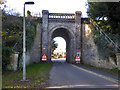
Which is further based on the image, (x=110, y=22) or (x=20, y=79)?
(x=110, y=22)

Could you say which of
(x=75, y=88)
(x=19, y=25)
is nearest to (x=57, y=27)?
(x=19, y=25)

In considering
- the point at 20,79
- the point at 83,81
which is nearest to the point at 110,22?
the point at 83,81

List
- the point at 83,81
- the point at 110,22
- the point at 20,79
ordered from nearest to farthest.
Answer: the point at 83,81, the point at 20,79, the point at 110,22

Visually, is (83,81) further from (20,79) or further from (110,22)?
(110,22)

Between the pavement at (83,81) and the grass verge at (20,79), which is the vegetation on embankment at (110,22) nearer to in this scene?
the pavement at (83,81)

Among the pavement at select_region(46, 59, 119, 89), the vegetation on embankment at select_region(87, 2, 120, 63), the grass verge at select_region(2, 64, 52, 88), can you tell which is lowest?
the pavement at select_region(46, 59, 119, 89)

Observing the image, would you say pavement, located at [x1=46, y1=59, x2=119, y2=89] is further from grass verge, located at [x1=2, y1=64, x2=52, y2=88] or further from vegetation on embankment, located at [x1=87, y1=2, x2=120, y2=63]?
vegetation on embankment, located at [x1=87, y1=2, x2=120, y2=63]

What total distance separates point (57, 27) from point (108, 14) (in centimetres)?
1255

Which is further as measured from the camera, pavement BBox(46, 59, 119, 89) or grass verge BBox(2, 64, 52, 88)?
pavement BBox(46, 59, 119, 89)

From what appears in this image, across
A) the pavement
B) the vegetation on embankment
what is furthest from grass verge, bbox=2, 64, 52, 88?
the vegetation on embankment

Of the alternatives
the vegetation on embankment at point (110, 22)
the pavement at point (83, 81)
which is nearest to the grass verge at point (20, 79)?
the pavement at point (83, 81)

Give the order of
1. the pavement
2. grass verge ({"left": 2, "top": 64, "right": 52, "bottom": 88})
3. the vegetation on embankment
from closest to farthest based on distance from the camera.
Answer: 1. grass verge ({"left": 2, "top": 64, "right": 52, "bottom": 88})
2. the pavement
3. the vegetation on embankment

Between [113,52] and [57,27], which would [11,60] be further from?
[57,27]

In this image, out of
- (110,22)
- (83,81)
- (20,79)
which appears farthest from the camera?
(110,22)
